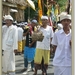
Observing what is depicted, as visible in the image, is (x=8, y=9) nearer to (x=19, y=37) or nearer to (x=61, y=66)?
(x=19, y=37)

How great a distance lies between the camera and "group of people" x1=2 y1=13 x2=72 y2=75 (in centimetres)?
390

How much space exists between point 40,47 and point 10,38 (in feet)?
0.74

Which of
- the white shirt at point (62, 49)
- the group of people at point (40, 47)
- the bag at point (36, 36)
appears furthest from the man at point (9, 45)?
the white shirt at point (62, 49)

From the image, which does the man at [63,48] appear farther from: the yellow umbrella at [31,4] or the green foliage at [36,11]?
the yellow umbrella at [31,4]

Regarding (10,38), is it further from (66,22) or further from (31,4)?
(66,22)

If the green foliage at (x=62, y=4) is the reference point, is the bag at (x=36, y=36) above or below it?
below

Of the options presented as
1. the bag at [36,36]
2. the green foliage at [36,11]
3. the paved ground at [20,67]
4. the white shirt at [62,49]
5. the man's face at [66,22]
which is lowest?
the paved ground at [20,67]

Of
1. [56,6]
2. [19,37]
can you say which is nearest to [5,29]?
[19,37]

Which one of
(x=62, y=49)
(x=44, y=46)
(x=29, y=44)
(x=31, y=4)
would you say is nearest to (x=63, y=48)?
(x=62, y=49)

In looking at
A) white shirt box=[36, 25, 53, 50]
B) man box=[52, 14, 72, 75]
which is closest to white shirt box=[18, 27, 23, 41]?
white shirt box=[36, 25, 53, 50]

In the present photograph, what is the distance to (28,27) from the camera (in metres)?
3.92

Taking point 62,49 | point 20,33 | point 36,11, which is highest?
point 36,11

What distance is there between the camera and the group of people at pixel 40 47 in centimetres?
390

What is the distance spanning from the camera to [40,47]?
3938mm
